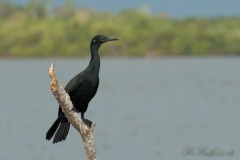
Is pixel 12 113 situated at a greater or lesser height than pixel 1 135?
greater

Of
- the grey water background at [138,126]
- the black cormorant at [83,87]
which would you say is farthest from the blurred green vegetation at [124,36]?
the black cormorant at [83,87]

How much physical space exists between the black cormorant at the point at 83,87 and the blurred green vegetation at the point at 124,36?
104m

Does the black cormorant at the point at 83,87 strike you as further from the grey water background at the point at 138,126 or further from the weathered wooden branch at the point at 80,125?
the grey water background at the point at 138,126

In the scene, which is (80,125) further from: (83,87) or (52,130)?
(52,130)

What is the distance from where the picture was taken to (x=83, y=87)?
13.4 m

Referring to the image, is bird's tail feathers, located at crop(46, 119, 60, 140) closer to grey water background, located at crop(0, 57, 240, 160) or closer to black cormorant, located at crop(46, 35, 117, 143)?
black cormorant, located at crop(46, 35, 117, 143)

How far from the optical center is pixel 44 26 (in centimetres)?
12812

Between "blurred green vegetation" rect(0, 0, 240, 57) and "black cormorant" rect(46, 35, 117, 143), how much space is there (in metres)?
104

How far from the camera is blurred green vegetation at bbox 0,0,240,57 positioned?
120 m

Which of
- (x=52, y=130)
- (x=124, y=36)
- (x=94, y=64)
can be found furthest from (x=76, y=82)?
A: (x=124, y=36)

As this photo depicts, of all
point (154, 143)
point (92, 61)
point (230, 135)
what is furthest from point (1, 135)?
point (92, 61)

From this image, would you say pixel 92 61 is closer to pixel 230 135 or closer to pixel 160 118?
pixel 230 135

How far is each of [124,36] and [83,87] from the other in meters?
107

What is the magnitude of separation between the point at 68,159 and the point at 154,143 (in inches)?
173
